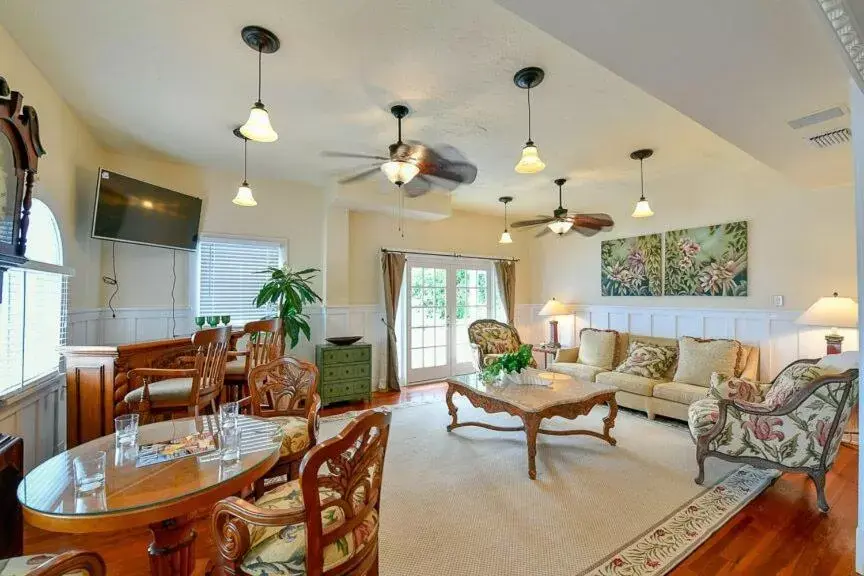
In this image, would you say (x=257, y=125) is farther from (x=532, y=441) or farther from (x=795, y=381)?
(x=795, y=381)

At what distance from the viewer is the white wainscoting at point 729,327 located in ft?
13.4

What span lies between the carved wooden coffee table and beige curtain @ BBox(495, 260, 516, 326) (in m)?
2.93

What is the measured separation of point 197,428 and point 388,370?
380 cm

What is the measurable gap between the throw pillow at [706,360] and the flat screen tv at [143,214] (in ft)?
18.3

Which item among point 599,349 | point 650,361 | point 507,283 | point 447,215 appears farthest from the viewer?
point 507,283

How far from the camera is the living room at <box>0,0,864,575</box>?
198cm

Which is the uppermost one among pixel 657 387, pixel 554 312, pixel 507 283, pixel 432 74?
pixel 432 74

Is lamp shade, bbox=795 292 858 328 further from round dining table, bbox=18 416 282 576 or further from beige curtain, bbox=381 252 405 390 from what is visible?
A: round dining table, bbox=18 416 282 576

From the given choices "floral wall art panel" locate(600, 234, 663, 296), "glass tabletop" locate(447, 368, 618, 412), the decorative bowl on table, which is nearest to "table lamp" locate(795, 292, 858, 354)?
"floral wall art panel" locate(600, 234, 663, 296)

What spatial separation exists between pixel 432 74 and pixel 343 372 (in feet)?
11.7

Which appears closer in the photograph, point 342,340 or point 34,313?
point 34,313

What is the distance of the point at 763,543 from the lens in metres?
2.15

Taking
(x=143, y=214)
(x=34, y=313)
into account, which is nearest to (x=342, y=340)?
(x=143, y=214)

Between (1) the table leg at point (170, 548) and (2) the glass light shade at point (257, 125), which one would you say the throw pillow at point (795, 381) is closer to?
(1) the table leg at point (170, 548)
